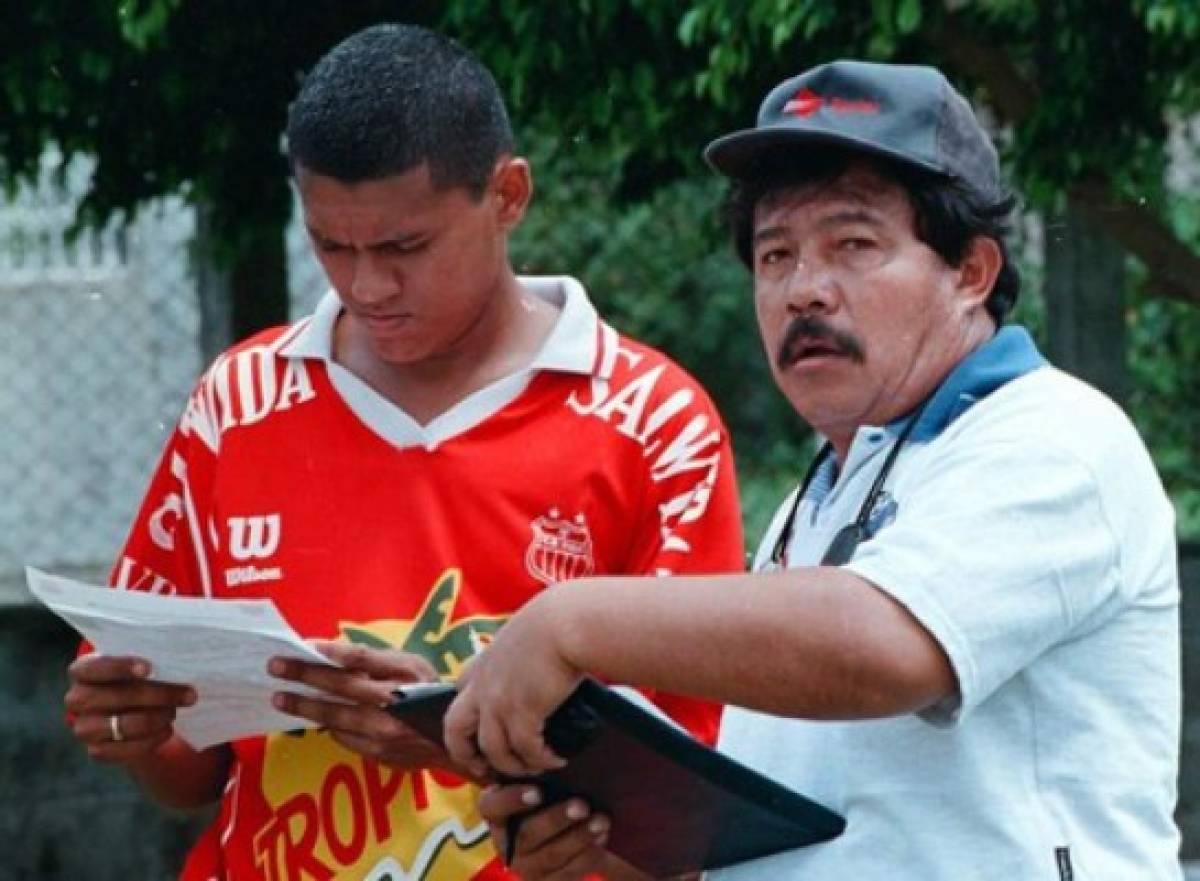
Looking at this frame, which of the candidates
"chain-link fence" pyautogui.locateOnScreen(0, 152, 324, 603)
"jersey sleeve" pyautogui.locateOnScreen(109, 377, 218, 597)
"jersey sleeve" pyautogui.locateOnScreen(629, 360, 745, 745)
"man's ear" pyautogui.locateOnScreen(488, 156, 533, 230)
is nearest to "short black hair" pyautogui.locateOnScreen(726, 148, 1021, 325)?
"jersey sleeve" pyautogui.locateOnScreen(629, 360, 745, 745)

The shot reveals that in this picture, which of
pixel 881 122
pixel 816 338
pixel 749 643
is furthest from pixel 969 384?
pixel 749 643

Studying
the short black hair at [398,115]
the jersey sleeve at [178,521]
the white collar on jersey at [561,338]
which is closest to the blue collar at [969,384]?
the white collar on jersey at [561,338]

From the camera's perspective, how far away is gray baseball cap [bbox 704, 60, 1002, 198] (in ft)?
7.81

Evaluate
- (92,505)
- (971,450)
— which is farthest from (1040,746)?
(92,505)

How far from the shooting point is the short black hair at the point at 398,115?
3.17 metres

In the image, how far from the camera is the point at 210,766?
3.40 metres

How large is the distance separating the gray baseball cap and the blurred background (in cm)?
242

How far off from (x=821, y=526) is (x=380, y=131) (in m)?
0.94

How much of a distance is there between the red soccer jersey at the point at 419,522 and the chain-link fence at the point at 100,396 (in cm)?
373

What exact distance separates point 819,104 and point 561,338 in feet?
2.82

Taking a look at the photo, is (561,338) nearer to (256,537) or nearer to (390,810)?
(256,537)

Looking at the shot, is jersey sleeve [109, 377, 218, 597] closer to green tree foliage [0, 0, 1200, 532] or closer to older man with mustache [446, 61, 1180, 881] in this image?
older man with mustache [446, 61, 1180, 881]

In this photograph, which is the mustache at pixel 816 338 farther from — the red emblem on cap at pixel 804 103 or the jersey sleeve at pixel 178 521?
the jersey sleeve at pixel 178 521

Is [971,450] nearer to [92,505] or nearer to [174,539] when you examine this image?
[174,539]
